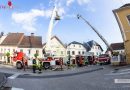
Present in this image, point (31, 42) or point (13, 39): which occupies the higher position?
point (13, 39)

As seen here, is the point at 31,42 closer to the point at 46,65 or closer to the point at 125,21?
the point at 46,65

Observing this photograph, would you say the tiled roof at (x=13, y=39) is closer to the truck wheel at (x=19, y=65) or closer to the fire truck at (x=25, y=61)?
the fire truck at (x=25, y=61)

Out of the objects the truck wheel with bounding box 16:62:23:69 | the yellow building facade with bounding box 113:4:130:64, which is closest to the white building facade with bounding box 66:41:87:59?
the yellow building facade with bounding box 113:4:130:64

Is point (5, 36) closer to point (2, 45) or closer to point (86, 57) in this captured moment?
point (2, 45)

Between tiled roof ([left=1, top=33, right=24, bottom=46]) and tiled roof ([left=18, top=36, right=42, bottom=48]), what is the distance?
1344 millimetres

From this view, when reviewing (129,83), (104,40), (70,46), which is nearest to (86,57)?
(104,40)

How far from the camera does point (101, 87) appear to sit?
1811 centimetres

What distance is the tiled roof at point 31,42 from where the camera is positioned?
3962 inches

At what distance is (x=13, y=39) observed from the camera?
330 feet

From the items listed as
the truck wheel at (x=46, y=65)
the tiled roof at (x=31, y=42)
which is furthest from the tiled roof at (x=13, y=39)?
the truck wheel at (x=46, y=65)

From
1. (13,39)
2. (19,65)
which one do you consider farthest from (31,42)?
(19,65)

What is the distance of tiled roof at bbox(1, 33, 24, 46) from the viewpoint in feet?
326

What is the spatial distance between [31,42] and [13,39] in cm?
546

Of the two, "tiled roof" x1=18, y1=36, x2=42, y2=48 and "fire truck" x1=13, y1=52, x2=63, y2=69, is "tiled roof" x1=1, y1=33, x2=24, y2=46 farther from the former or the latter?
"fire truck" x1=13, y1=52, x2=63, y2=69
